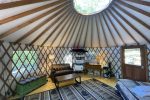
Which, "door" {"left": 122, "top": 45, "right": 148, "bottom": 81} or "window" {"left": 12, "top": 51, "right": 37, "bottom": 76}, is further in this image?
"door" {"left": 122, "top": 45, "right": 148, "bottom": 81}

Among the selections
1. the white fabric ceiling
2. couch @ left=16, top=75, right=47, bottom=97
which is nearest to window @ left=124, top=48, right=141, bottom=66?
the white fabric ceiling

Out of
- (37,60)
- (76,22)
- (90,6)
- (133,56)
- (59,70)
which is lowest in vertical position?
(59,70)

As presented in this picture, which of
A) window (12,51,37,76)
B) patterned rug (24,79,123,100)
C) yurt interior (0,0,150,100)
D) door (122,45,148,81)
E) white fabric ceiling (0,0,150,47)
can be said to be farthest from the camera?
door (122,45,148,81)

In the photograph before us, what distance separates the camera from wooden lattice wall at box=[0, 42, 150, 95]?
14.9ft

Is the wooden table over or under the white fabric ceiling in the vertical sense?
under

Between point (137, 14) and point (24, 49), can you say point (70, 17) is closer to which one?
point (137, 14)

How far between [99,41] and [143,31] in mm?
2481

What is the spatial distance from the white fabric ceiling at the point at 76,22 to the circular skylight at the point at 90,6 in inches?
5.7

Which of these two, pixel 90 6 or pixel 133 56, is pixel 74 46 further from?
pixel 90 6

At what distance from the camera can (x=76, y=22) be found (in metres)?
4.93

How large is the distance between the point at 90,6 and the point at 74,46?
3.58 meters

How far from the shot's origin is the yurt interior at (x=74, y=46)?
343cm

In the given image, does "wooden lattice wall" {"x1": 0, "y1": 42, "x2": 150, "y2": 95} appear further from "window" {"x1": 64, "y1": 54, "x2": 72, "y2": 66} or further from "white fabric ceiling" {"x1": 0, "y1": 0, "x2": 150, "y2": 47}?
"white fabric ceiling" {"x1": 0, "y1": 0, "x2": 150, "y2": 47}

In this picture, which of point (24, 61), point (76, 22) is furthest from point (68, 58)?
point (76, 22)
